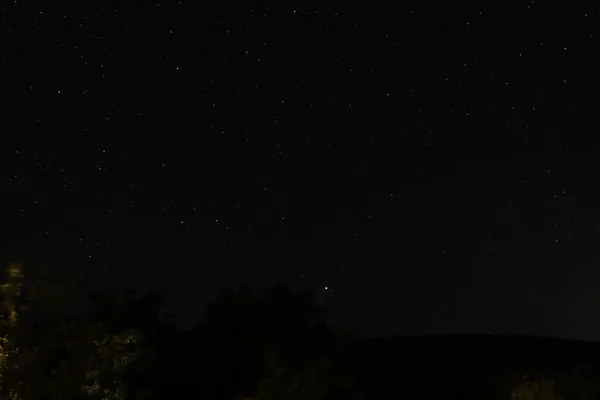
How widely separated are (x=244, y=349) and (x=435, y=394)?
9.92m

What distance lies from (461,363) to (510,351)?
667cm

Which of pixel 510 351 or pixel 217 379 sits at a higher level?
pixel 510 351

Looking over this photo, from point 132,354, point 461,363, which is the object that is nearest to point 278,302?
point 132,354

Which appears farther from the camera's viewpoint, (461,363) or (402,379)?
(461,363)

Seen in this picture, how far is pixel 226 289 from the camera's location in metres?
15.9

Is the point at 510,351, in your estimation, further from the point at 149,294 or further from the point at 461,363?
the point at 149,294

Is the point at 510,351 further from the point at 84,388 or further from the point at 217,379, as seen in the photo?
the point at 84,388

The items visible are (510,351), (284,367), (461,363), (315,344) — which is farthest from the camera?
(510,351)

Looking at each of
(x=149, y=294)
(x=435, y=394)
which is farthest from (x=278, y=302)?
(x=435, y=394)

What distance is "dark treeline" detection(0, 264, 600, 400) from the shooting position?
10289 mm

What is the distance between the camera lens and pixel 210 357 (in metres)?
14.9

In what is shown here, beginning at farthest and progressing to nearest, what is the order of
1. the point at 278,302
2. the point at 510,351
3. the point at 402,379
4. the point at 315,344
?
1. the point at 510,351
2. the point at 402,379
3. the point at 278,302
4. the point at 315,344

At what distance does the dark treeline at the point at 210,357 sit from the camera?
10289mm

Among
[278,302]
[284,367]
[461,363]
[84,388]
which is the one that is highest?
[461,363]
